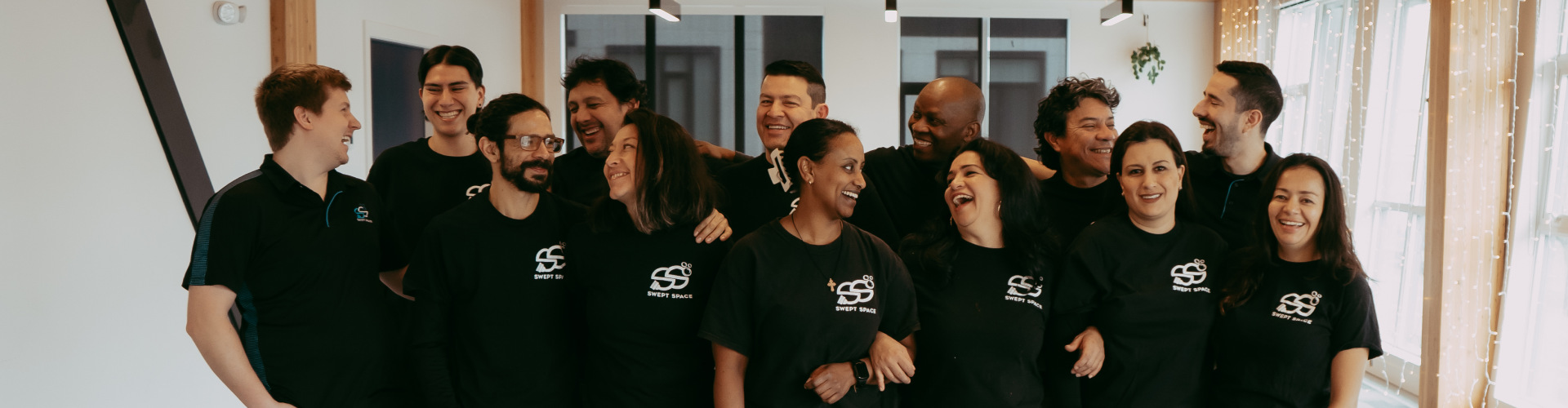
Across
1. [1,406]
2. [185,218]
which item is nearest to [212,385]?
[185,218]

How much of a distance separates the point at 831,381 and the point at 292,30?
4.00 meters

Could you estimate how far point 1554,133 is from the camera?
3.96m

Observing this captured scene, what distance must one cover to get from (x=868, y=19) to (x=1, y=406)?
6740 mm

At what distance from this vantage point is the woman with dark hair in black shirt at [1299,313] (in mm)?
2064

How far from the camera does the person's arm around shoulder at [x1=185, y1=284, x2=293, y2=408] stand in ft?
6.09

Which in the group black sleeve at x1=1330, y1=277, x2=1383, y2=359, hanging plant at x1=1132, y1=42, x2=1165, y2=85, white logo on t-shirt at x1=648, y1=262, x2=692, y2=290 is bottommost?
black sleeve at x1=1330, y1=277, x2=1383, y2=359

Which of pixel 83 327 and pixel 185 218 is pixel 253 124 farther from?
pixel 83 327

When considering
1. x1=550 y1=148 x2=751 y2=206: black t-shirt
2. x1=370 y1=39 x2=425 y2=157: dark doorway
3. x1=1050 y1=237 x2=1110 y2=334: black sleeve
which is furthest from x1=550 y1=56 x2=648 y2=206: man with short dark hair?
x1=370 y1=39 x2=425 y2=157: dark doorway

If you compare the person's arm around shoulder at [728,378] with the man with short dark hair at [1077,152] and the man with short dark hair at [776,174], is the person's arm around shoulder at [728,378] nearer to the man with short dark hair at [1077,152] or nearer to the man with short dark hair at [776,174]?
the man with short dark hair at [776,174]

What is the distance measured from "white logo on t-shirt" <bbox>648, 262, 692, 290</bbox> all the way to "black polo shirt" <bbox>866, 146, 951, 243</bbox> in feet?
2.95

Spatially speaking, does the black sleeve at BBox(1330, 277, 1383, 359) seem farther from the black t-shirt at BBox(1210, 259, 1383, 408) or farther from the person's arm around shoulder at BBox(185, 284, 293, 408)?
the person's arm around shoulder at BBox(185, 284, 293, 408)

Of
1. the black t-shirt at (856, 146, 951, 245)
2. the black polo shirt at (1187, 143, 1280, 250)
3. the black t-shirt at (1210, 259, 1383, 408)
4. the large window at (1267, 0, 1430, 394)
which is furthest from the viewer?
the large window at (1267, 0, 1430, 394)

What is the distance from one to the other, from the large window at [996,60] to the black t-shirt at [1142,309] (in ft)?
20.2

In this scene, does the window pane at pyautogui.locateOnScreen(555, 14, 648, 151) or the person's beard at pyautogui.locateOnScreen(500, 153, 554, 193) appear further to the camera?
the window pane at pyautogui.locateOnScreen(555, 14, 648, 151)
